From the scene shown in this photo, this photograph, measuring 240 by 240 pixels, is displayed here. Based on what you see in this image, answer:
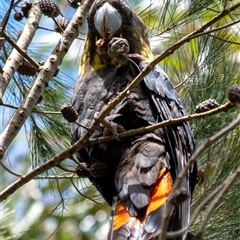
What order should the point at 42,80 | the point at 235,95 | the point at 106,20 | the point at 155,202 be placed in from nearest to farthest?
1. the point at 235,95
2. the point at 42,80
3. the point at 155,202
4. the point at 106,20

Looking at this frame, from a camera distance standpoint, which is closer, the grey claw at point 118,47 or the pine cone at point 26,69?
the grey claw at point 118,47

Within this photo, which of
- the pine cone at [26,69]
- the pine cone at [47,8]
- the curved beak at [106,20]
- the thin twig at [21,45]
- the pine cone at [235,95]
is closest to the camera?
the pine cone at [235,95]

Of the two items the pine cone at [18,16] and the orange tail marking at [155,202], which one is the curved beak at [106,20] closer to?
the pine cone at [18,16]

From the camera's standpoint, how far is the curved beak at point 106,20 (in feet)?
7.95

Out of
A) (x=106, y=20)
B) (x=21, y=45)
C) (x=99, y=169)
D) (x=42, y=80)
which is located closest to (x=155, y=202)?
(x=99, y=169)

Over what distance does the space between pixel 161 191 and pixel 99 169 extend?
0.23 m

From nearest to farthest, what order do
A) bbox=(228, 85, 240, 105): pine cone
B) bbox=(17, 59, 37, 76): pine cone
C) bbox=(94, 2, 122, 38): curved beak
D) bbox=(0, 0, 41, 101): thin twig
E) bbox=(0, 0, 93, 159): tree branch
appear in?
bbox=(228, 85, 240, 105): pine cone
bbox=(0, 0, 93, 159): tree branch
bbox=(0, 0, 41, 101): thin twig
bbox=(17, 59, 37, 76): pine cone
bbox=(94, 2, 122, 38): curved beak

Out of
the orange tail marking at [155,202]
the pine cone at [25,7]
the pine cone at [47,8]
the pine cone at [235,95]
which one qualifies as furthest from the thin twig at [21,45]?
the pine cone at [235,95]

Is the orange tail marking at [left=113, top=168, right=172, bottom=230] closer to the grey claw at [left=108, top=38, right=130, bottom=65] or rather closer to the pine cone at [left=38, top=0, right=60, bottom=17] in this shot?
the grey claw at [left=108, top=38, right=130, bottom=65]

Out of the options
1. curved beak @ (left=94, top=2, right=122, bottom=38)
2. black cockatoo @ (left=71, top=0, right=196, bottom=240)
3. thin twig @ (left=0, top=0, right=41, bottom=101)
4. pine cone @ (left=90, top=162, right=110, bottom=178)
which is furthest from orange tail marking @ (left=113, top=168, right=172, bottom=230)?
curved beak @ (left=94, top=2, right=122, bottom=38)

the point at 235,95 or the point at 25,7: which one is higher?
the point at 25,7

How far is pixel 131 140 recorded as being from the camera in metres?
2.18

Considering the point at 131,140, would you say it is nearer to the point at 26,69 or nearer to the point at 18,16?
the point at 26,69

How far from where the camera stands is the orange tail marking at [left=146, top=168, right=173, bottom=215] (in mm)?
1936
